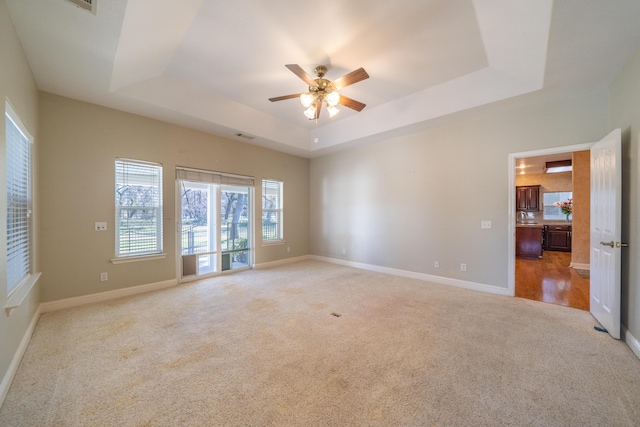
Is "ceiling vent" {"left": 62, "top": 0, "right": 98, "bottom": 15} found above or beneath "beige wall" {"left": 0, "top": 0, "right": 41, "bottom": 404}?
above

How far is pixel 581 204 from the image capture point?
17.8 ft

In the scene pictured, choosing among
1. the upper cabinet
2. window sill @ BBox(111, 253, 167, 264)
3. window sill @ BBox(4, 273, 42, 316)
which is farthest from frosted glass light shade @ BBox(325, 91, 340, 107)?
the upper cabinet

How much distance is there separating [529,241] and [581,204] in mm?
1429

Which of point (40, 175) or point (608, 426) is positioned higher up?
point (40, 175)

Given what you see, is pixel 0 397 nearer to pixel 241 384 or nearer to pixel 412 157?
pixel 241 384

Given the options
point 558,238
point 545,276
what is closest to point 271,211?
point 545,276

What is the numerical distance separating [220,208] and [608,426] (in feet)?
17.0

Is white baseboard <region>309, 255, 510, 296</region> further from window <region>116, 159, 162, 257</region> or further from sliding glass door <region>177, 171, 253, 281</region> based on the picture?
window <region>116, 159, 162, 257</region>

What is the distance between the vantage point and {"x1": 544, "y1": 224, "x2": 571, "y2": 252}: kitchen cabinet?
24.1 feet

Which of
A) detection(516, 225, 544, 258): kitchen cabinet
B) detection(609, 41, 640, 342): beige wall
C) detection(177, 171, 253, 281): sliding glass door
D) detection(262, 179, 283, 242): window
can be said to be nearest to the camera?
detection(609, 41, 640, 342): beige wall

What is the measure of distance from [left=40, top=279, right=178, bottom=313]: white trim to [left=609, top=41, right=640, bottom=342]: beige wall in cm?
570

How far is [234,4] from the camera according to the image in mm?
2297

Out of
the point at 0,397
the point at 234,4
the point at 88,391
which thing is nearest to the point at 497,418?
the point at 88,391

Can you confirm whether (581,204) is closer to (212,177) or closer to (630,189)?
(630,189)
